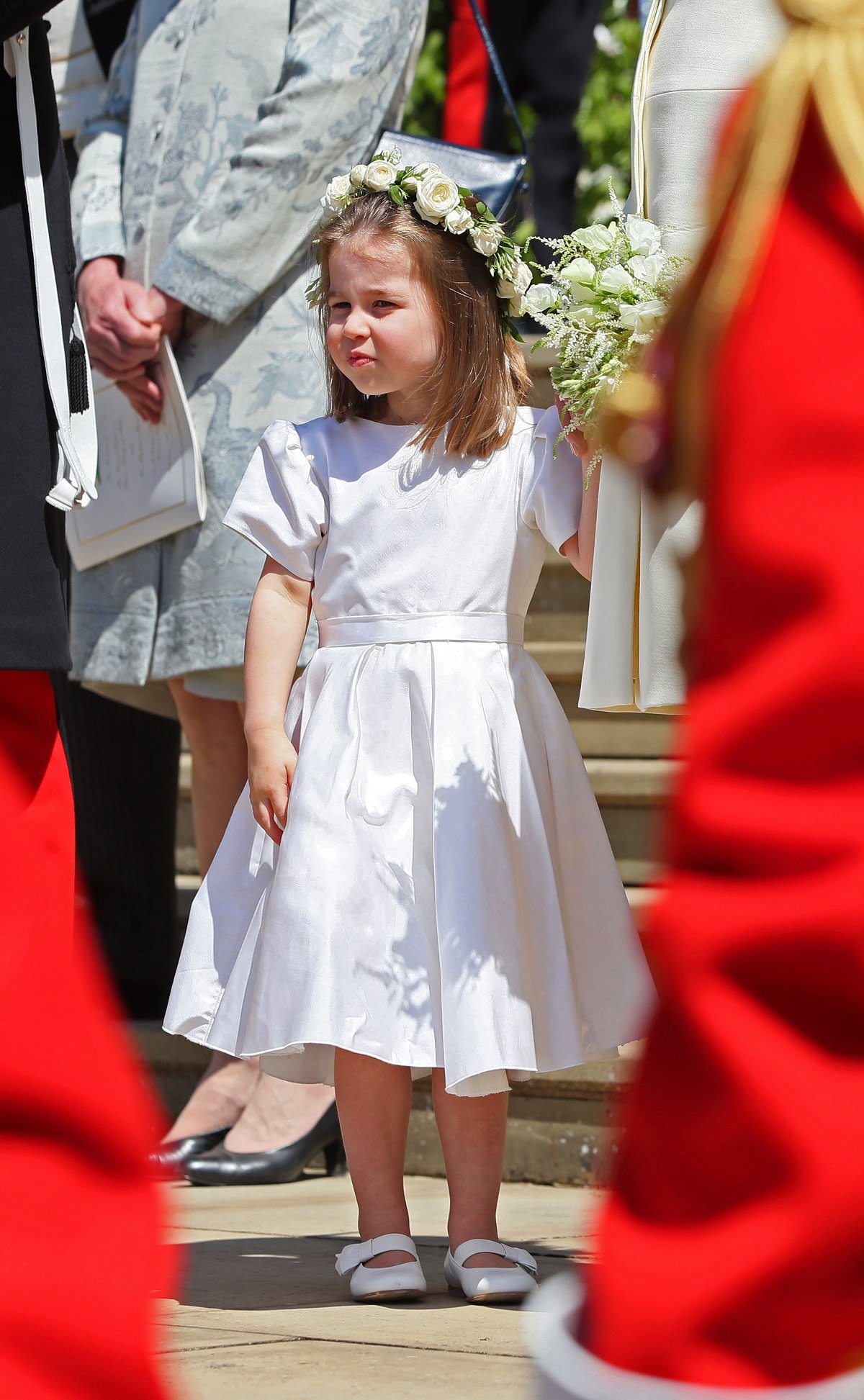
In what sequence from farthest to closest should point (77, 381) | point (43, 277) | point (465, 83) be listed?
point (465, 83) → point (77, 381) → point (43, 277)

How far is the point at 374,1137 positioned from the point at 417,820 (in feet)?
1.47

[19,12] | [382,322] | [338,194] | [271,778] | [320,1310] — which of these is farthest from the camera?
[338,194]

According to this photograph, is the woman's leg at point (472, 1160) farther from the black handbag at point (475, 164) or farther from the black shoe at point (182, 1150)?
the black handbag at point (475, 164)

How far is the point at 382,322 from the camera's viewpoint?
266 centimetres

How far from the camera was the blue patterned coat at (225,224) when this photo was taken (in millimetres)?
3068

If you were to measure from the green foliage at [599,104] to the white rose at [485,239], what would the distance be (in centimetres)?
562

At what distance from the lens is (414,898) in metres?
2.40

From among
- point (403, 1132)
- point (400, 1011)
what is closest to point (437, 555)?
point (400, 1011)

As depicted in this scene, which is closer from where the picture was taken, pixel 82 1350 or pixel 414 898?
pixel 82 1350

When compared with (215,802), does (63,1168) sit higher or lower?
higher

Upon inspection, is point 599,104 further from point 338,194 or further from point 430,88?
point 338,194

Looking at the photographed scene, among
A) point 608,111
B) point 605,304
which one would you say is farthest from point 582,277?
point 608,111

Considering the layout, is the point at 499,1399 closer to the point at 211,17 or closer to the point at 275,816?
the point at 275,816

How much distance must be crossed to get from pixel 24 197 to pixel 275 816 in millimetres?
1019
